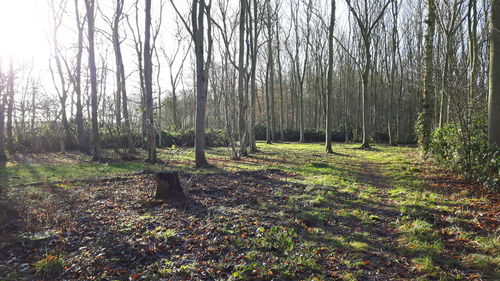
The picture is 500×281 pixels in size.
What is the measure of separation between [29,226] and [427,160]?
13461 millimetres

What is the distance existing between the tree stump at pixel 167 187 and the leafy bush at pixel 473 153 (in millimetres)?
6859

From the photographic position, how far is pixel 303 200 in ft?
22.0

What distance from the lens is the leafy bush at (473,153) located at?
6539mm

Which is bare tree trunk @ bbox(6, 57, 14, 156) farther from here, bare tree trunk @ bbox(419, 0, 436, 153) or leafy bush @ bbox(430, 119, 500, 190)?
bare tree trunk @ bbox(419, 0, 436, 153)

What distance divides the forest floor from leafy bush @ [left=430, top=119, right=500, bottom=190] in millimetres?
398

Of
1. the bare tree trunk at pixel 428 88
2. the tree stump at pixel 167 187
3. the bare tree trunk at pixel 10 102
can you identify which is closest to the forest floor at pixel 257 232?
the tree stump at pixel 167 187

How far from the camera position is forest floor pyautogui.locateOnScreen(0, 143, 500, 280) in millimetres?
3582

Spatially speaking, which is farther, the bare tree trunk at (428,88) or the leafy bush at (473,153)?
the bare tree trunk at (428,88)

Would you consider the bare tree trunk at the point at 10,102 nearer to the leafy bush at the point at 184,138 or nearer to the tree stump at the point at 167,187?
the leafy bush at the point at 184,138

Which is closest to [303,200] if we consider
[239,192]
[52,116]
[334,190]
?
[334,190]

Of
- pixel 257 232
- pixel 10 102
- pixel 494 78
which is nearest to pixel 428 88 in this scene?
pixel 494 78

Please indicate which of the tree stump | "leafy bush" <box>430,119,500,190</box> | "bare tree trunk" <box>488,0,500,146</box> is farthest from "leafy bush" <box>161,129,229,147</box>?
"bare tree trunk" <box>488,0,500,146</box>

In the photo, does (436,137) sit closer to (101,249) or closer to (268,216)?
(268,216)

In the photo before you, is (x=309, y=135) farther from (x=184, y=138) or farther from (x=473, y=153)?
(x=473, y=153)
